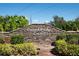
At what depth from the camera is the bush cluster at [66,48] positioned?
1215 cm

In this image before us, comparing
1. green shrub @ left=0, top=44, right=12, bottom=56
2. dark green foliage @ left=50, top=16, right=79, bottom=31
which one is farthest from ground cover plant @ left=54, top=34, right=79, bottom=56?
green shrub @ left=0, top=44, right=12, bottom=56

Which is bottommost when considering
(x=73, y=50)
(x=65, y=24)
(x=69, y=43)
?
(x=73, y=50)

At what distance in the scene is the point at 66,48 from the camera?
12180 millimetres

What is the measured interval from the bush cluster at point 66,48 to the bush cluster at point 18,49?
0.38 m

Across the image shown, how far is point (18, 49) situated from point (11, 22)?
44 centimetres

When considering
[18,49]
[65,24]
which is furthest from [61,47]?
[18,49]

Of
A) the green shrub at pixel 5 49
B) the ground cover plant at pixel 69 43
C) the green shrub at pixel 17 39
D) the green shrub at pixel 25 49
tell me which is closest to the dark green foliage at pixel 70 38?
the ground cover plant at pixel 69 43

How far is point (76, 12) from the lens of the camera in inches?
478

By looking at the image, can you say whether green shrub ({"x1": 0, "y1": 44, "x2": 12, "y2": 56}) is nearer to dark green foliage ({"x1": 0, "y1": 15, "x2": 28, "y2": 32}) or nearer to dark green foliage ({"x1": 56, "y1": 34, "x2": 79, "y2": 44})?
dark green foliage ({"x1": 0, "y1": 15, "x2": 28, "y2": 32})

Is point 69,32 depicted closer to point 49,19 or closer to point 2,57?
point 49,19

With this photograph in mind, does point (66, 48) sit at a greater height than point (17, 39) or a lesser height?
lesser

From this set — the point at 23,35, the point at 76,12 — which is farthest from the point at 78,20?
the point at 23,35

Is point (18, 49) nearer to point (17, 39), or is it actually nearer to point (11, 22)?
point (17, 39)

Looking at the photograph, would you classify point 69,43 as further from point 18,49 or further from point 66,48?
→ point 18,49
